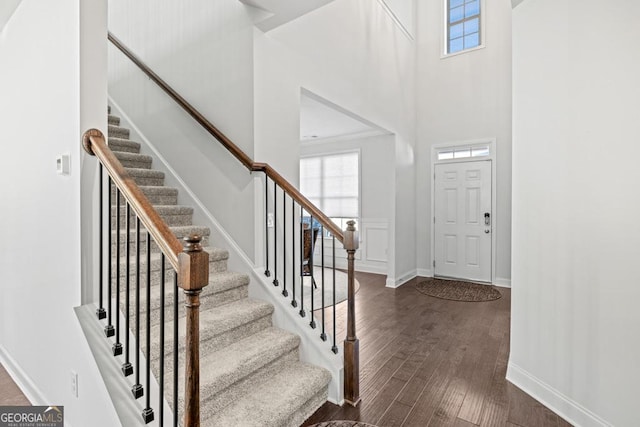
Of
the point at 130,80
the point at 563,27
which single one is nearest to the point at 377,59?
the point at 563,27

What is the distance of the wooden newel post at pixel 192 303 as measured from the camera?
1113 millimetres

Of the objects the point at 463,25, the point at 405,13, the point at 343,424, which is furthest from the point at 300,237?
the point at 463,25

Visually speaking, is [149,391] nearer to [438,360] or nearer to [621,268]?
[438,360]

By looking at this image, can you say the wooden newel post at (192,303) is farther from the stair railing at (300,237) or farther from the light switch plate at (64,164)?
the light switch plate at (64,164)

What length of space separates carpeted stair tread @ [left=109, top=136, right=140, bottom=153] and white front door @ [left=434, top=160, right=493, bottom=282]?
176 inches

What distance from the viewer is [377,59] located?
14.7 feet

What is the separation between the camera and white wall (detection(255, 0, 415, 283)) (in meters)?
2.75

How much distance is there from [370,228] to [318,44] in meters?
3.66

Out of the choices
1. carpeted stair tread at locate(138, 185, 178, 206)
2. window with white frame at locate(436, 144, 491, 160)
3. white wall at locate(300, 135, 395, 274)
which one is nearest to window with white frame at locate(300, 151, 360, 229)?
white wall at locate(300, 135, 395, 274)

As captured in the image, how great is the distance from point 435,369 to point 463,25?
18.0 feet

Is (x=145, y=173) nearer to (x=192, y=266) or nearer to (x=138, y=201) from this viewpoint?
(x=138, y=201)

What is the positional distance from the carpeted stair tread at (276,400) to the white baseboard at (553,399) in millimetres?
1364

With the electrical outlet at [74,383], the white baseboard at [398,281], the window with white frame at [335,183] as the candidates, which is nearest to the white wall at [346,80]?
the white baseboard at [398,281]

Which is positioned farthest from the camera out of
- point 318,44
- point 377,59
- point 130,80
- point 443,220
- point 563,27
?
point 443,220
